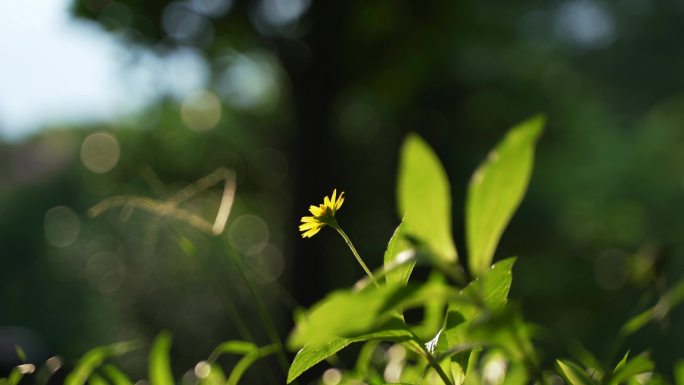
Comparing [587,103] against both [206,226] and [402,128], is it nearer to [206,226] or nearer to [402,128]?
[402,128]

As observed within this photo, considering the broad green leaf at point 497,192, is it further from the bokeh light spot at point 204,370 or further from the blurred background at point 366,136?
the blurred background at point 366,136

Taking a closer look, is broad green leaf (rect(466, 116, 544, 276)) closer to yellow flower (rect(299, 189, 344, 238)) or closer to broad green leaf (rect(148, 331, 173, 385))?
yellow flower (rect(299, 189, 344, 238))

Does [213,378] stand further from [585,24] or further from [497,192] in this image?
[585,24]

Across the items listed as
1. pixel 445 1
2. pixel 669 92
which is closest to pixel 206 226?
pixel 445 1

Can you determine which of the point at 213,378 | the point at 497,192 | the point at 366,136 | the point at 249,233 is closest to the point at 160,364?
the point at 213,378

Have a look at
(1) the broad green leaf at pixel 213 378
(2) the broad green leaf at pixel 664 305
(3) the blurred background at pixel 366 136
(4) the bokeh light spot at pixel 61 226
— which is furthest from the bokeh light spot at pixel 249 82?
(2) the broad green leaf at pixel 664 305

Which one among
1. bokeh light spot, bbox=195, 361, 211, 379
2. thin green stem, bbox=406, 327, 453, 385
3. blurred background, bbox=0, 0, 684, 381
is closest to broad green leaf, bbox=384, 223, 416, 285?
thin green stem, bbox=406, 327, 453, 385
